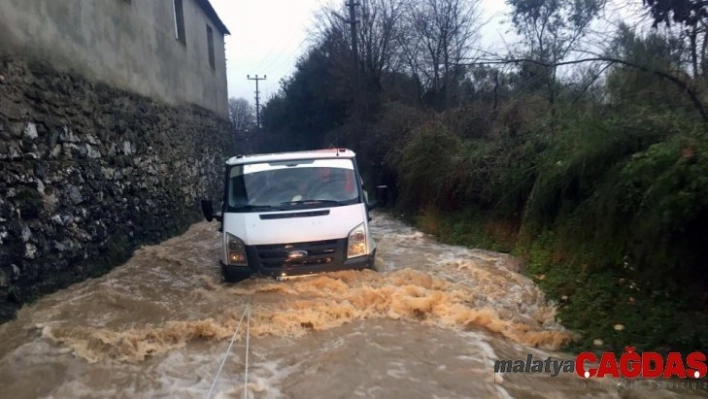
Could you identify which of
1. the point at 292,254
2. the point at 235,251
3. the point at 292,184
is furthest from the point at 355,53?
the point at 292,254

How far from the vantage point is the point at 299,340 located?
217 inches

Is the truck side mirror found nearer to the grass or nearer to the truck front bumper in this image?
the truck front bumper

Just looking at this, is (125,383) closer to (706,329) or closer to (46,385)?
(46,385)

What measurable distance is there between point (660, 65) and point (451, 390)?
5.18 m

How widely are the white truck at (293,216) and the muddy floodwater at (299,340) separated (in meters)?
0.26

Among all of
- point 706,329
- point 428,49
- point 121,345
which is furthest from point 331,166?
point 428,49

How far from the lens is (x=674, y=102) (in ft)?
22.6

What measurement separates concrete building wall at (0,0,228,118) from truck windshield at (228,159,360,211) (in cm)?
308

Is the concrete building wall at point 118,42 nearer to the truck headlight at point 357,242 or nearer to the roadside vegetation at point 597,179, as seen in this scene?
the truck headlight at point 357,242

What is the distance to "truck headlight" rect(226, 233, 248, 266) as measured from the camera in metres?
7.02

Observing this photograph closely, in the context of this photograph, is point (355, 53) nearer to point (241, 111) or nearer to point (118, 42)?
point (118, 42)

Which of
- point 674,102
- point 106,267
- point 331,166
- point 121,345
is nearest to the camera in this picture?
point 121,345

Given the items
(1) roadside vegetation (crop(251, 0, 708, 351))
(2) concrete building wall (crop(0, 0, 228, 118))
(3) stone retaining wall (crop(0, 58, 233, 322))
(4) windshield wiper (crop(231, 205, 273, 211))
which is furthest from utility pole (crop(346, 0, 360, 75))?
(4) windshield wiper (crop(231, 205, 273, 211))

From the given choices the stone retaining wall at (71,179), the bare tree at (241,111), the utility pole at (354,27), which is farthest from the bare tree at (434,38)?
the bare tree at (241,111)
